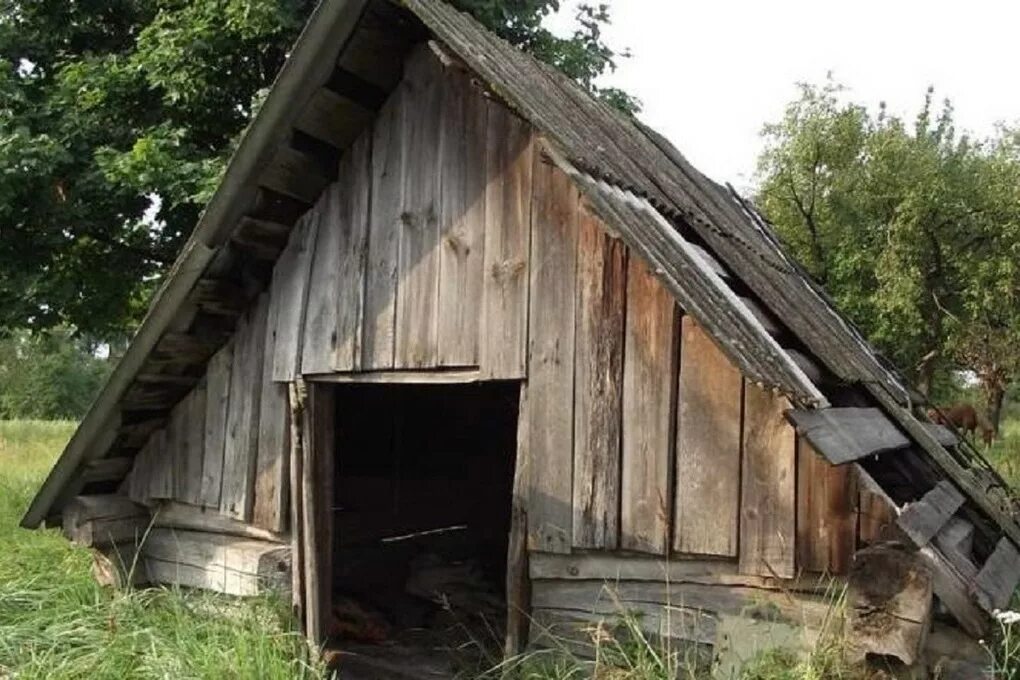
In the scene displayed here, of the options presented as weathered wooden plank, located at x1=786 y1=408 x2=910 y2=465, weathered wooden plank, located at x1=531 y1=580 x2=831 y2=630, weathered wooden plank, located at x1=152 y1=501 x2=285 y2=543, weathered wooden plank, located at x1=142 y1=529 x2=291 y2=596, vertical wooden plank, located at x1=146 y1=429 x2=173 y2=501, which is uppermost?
weathered wooden plank, located at x1=786 y1=408 x2=910 y2=465

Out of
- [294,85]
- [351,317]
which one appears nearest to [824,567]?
[351,317]

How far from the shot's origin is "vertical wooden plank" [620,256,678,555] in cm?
432

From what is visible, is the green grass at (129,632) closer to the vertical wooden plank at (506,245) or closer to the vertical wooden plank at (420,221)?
the vertical wooden plank at (420,221)

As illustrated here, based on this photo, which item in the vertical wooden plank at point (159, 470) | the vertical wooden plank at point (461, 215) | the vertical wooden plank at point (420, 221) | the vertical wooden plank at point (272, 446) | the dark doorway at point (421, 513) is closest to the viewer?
the vertical wooden plank at point (461, 215)

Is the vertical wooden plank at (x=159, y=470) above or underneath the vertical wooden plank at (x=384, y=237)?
underneath

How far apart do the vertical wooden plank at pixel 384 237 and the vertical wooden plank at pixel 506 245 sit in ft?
2.08

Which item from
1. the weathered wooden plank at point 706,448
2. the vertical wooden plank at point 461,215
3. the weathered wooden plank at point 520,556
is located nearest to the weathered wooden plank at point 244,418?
the vertical wooden plank at point 461,215

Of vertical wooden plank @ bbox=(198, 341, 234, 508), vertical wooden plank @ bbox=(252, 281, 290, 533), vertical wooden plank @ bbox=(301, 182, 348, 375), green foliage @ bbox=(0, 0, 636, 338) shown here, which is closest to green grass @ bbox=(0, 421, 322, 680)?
vertical wooden plank @ bbox=(252, 281, 290, 533)

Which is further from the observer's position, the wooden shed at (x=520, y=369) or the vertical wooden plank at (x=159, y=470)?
the vertical wooden plank at (x=159, y=470)

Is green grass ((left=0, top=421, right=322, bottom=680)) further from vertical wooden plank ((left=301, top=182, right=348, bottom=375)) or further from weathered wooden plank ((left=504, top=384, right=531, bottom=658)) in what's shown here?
vertical wooden plank ((left=301, top=182, right=348, bottom=375))

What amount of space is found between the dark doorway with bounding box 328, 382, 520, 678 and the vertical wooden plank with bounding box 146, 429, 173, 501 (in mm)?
1707

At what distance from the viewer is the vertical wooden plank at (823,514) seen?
376 cm

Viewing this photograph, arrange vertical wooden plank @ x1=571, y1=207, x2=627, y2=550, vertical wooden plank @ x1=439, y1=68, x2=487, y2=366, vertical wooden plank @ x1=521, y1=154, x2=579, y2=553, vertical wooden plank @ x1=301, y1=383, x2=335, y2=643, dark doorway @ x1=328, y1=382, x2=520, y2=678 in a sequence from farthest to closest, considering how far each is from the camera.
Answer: dark doorway @ x1=328, y1=382, x2=520, y2=678, vertical wooden plank @ x1=301, y1=383, x2=335, y2=643, vertical wooden plank @ x1=439, y1=68, x2=487, y2=366, vertical wooden plank @ x1=521, y1=154, x2=579, y2=553, vertical wooden plank @ x1=571, y1=207, x2=627, y2=550

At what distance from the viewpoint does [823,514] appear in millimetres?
3812
